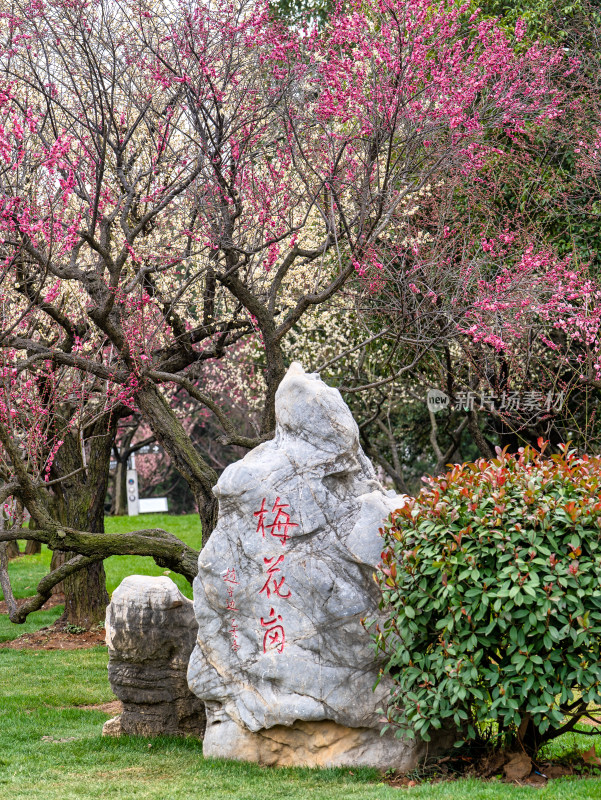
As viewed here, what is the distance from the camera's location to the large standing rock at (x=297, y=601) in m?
5.48

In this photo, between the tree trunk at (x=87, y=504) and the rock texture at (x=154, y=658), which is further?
the tree trunk at (x=87, y=504)

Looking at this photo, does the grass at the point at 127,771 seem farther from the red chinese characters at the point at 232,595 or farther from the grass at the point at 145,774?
the red chinese characters at the point at 232,595

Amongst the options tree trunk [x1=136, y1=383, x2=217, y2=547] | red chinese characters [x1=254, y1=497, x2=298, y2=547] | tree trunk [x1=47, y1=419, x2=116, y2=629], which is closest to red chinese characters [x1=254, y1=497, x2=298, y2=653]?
red chinese characters [x1=254, y1=497, x2=298, y2=547]

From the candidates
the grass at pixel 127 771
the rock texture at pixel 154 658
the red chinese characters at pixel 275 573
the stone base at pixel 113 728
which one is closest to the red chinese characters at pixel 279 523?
the red chinese characters at pixel 275 573

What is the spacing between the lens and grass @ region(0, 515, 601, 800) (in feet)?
15.8

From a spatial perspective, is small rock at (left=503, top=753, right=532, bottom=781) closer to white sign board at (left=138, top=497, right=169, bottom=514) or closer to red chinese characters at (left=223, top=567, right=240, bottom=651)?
red chinese characters at (left=223, top=567, right=240, bottom=651)

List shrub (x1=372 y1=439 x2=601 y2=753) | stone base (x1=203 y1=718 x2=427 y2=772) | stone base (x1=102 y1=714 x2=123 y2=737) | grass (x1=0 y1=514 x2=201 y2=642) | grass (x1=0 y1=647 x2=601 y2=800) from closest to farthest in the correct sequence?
shrub (x1=372 y1=439 x2=601 y2=753) → grass (x1=0 y1=647 x2=601 y2=800) → stone base (x1=203 y1=718 x2=427 y2=772) → stone base (x1=102 y1=714 x2=123 y2=737) → grass (x1=0 y1=514 x2=201 y2=642)

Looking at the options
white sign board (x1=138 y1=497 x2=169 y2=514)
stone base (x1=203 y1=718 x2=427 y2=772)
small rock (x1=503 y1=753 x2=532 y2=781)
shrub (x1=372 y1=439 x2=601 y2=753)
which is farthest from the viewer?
white sign board (x1=138 y1=497 x2=169 y2=514)

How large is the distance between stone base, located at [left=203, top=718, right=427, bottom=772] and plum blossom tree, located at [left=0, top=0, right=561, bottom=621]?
2.52 metres

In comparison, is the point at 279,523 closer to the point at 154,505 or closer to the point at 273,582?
the point at 273,582

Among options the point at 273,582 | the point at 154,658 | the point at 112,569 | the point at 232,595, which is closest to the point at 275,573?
the point at 273,582

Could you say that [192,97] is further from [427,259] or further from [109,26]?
[427,259]

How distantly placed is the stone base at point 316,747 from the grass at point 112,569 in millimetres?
7187

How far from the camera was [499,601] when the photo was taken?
4707 millimetres
